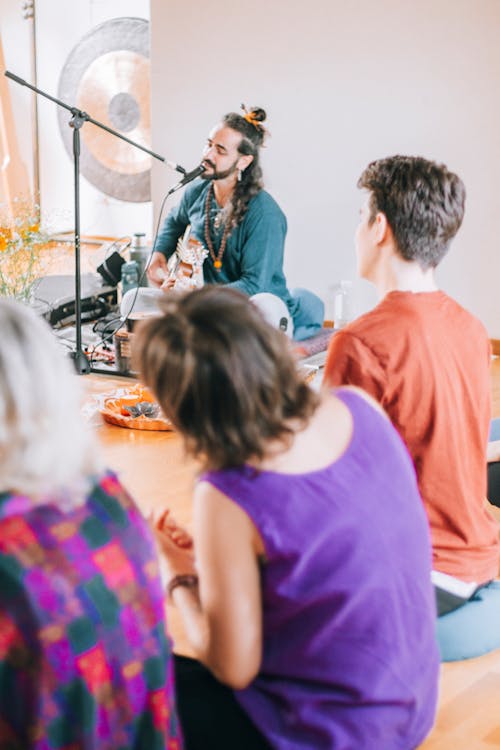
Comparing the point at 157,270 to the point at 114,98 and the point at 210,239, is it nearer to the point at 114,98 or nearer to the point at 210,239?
the point at 210,239

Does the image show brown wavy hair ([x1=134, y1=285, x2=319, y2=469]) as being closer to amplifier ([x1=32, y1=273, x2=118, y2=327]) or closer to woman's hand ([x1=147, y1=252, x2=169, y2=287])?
woman's hand ([x1=147, y1=252, x2=169, y2=287])

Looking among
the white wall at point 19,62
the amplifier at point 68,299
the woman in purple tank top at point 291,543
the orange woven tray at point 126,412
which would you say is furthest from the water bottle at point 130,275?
the woman in purple tank top at point 291,543

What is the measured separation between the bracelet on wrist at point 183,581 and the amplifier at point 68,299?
3.32 meters

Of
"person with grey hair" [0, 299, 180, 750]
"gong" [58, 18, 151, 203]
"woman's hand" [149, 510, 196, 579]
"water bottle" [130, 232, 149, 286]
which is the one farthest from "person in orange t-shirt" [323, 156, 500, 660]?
"gong" [58, 18, 151, 203]

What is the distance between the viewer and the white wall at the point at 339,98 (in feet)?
14.3

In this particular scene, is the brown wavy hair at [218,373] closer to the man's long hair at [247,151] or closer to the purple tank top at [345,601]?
the purple tank top at [345,601]

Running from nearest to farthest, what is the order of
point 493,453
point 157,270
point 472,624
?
point 472,624, point 493,453, point 157,270

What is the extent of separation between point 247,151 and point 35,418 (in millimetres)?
2954

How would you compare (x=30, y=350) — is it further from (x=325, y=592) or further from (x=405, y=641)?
(x=405, y=641)

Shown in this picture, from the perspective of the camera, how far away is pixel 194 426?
3.62 feet

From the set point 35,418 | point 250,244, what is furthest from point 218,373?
point 250,244

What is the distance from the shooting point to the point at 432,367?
1.65 meters

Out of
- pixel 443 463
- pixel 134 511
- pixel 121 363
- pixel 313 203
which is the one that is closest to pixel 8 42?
pixel 313 203

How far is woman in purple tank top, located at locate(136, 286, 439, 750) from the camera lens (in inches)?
42.8
